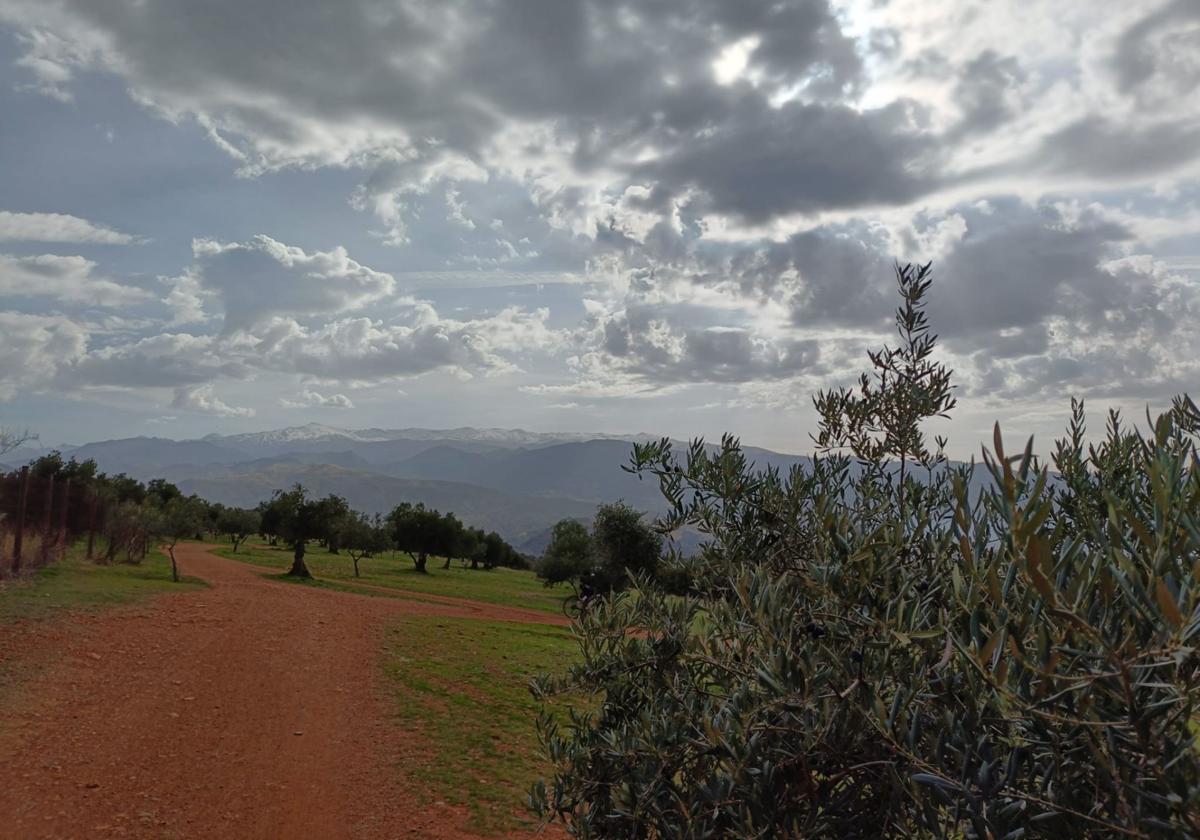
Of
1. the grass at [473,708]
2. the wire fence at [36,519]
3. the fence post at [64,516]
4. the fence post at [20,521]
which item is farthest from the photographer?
the fence post at [64,516]

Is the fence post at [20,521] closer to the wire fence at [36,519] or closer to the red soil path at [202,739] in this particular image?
the wire fence at [36,519]

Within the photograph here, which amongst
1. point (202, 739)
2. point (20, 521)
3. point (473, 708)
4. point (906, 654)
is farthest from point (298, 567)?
point (906, 654)

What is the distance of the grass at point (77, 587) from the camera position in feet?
73.9

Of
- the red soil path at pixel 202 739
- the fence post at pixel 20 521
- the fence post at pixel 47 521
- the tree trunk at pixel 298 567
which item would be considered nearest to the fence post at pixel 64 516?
the fence post at pixel 47 521

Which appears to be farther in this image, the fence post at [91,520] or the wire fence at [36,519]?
the fence post at [91,520]

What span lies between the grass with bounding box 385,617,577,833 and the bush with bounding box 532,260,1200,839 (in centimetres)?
187

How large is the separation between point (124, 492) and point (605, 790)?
83.9 m

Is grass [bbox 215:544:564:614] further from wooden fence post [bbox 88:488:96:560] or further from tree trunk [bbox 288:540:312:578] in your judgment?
wooden fence post [bbox 88:488:96:560]

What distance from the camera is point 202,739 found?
14.1m

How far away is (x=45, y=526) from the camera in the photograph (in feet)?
101

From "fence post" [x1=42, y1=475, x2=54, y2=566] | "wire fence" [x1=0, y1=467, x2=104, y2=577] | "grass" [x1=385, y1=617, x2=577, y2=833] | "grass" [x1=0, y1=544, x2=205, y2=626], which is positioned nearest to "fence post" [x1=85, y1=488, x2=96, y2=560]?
"wire fence" [x1=0, y1=467, x2=104, y2=577]

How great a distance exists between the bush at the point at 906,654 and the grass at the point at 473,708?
1.87 m

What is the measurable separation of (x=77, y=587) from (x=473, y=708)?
2017cm

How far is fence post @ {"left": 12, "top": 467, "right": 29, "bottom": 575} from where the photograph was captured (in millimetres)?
27141
